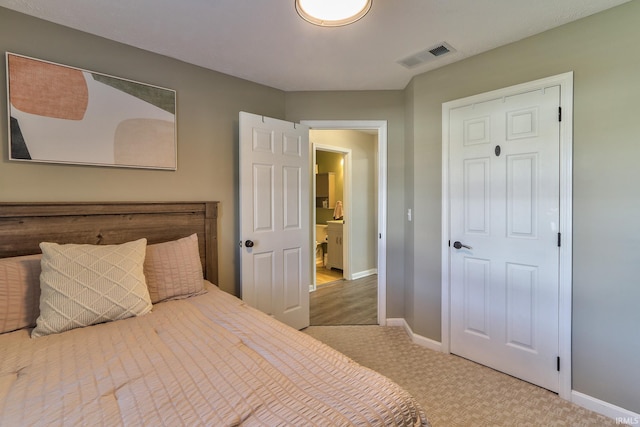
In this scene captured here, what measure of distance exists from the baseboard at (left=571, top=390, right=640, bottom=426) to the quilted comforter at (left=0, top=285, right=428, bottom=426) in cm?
158

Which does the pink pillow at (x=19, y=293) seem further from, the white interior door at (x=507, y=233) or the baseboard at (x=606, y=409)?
the baseboard at (x=606, y=409)

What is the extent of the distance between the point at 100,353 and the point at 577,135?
2.75 m

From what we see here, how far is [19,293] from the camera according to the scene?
1461mm

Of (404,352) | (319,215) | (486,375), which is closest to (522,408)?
(486,375)

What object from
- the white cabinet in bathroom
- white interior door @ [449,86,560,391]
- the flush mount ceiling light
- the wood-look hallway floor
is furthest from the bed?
the white cabinet in bathroom

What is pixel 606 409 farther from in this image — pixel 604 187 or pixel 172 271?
pixel 172 271

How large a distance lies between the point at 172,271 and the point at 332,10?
170cm

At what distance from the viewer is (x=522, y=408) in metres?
1.81

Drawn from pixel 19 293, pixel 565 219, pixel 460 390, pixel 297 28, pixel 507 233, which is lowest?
pixel 460 390

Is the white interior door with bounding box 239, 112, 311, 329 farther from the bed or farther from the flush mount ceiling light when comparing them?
the flush mount ceiling light

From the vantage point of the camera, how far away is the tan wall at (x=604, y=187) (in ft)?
5.48

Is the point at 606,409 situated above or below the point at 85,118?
below

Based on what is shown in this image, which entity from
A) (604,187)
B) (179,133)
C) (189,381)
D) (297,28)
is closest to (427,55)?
(297,28)

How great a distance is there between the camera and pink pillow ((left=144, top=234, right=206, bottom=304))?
1809mm
